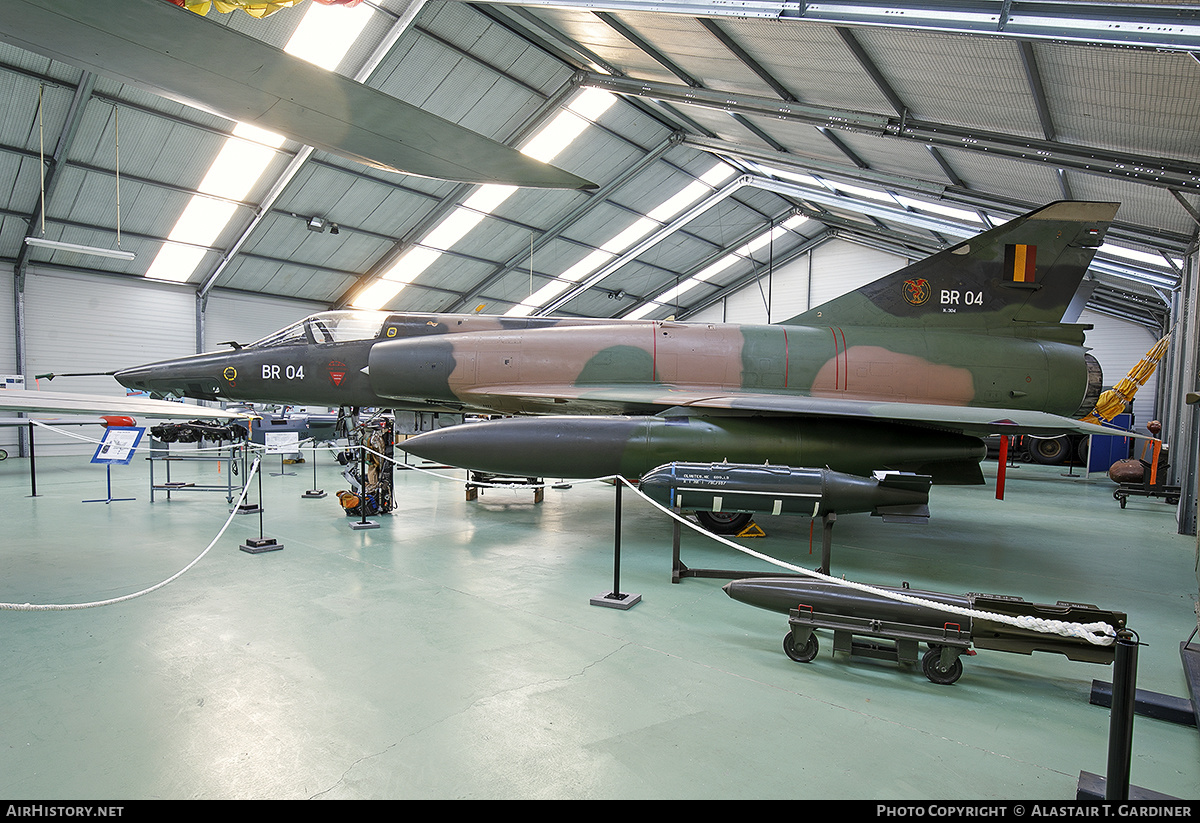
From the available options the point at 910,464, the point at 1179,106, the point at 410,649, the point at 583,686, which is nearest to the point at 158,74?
the point at 410,649

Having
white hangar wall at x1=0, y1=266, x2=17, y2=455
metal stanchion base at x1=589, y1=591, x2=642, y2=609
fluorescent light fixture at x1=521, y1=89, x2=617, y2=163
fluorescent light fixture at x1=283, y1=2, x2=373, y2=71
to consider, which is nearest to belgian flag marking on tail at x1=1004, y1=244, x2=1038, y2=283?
metal stanchion base at x1=589, y1=591, x2=642, y2=609

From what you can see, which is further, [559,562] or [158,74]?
[559,562]

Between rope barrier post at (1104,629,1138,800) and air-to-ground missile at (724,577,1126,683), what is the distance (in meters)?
1.02

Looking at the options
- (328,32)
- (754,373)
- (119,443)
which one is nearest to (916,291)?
(754,373)

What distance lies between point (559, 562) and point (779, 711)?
3.16m

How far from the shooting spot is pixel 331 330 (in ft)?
27.1

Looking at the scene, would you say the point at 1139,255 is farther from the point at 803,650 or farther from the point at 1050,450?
the point at 803,650

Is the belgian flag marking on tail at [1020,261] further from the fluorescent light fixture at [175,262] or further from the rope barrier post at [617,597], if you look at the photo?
the fluorescent light fixture at [175,262]

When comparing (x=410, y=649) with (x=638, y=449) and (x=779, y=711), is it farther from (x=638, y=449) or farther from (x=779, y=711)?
(x=638, y=449)

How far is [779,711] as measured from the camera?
308 cm

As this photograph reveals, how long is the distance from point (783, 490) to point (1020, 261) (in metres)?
4.69

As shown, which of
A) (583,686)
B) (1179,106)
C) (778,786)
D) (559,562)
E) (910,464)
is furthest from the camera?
(910,464)

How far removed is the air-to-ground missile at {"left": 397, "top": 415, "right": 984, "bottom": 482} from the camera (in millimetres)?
6152

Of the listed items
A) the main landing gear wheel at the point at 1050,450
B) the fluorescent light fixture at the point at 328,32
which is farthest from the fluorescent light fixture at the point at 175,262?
the main landing gear wheel at the point at 1050,450
